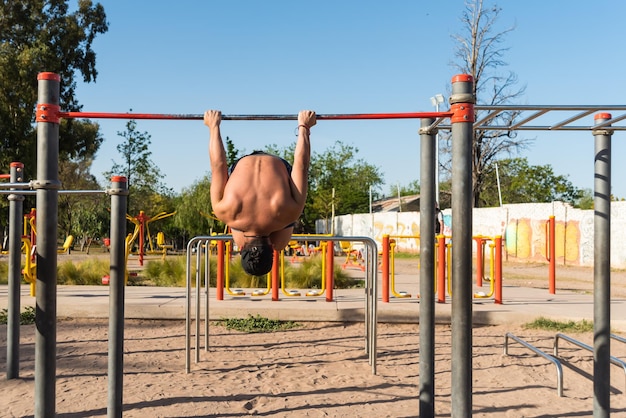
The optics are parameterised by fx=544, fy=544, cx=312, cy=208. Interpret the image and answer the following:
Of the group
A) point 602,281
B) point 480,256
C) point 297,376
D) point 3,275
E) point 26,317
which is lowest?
point 297,376

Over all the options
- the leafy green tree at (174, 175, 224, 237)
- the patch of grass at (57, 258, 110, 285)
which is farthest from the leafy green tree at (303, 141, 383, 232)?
the patch of grass at (57, 258, 110, 285)

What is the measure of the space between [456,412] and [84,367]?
361cm

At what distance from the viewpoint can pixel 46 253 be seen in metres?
2.56

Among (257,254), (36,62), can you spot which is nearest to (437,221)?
(257,254)

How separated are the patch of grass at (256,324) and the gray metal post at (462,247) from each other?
4.42 m

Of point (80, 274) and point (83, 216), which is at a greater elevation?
point (83, 216)

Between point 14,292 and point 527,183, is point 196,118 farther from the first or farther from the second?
point 527,183

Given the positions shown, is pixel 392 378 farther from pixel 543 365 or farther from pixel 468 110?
pixel 468 110

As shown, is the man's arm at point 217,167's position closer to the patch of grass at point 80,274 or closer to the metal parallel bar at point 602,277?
the metal parallel bar at point 602,277

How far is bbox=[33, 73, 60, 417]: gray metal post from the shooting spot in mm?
2553

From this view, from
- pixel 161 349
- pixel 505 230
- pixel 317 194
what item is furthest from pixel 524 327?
pixel 317 194

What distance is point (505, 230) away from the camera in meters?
22.2

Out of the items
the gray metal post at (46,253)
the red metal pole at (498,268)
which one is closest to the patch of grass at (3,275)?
the red metal pole at (498,268)

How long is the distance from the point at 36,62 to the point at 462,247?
→ 911 inches
